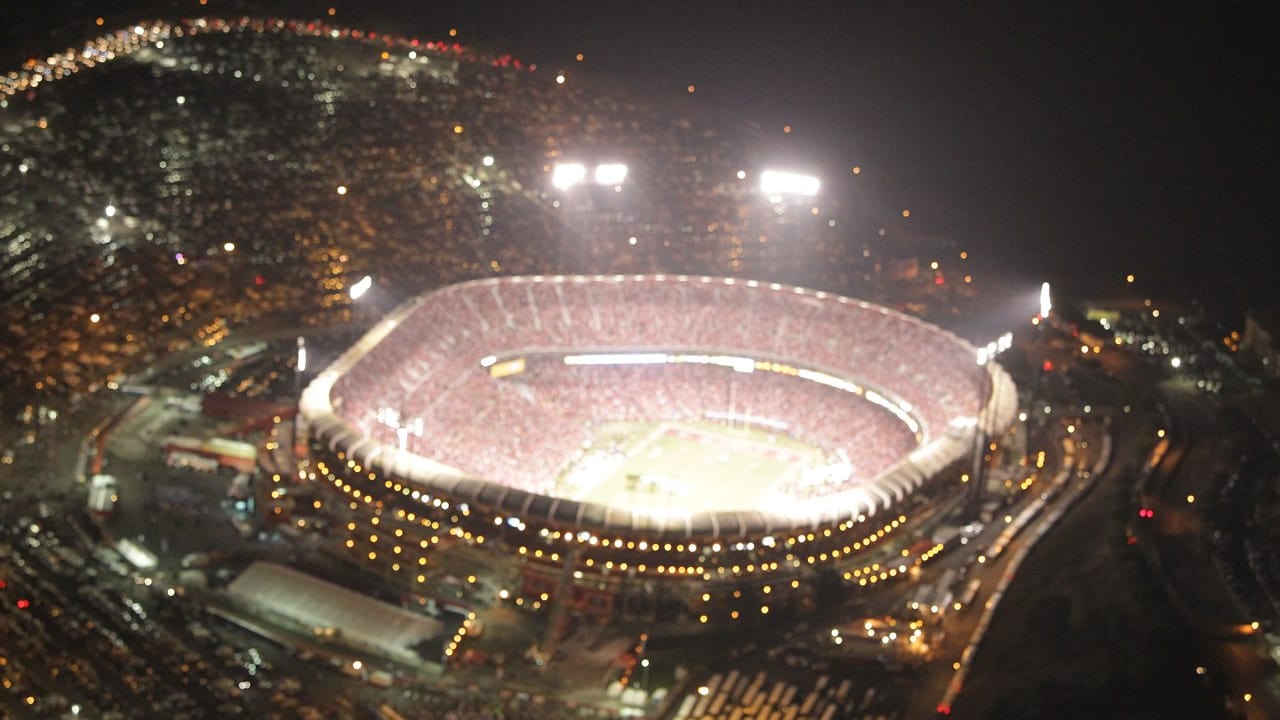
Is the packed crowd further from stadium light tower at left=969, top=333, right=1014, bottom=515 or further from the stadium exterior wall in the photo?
stadium light tower at left=969, top=333, right=1014, bottom=515

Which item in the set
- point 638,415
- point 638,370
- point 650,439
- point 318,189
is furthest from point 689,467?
point 318,189

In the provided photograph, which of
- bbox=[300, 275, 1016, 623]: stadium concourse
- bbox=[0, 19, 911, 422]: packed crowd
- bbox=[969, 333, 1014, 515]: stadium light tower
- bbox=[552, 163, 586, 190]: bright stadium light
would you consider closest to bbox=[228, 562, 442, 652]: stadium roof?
bbox=[300, 275, 1016, 623]: stadium concourse

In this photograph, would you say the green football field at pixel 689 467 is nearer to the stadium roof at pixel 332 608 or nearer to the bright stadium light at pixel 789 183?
the stadium roof at pixel 332 608

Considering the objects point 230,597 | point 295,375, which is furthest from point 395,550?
point 295,375

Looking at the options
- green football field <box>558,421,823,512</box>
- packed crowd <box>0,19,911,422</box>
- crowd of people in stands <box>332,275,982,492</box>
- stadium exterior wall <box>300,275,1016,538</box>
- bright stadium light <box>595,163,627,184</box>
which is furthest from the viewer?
bright stadium light <box>595,163,627,184</box>

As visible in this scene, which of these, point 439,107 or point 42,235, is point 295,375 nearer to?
point 42,235
